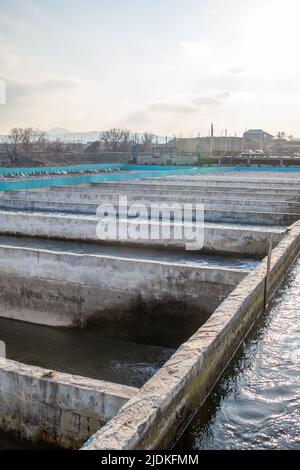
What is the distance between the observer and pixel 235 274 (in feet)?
20.0

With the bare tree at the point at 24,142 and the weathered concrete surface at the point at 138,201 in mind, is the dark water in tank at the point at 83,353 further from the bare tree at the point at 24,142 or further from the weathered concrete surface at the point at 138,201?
the bare tree at the point at 24,142

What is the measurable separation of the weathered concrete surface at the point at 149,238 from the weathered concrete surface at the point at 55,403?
17.1ft

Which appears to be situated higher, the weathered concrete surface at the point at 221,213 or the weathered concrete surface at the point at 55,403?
the weathered concrete surface at the point at 221,213

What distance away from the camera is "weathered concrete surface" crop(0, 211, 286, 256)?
8.39 meters

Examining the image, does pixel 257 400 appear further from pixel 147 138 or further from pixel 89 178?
pixel 147 138

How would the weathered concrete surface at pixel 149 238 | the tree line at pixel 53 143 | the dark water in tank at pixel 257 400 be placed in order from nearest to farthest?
the dark water in tank at pixel 257 400 < the weathered concrete surface at pixel 149 238 < the tree line at pixel 53 143

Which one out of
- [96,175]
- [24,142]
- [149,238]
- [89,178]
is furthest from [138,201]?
[24,142]

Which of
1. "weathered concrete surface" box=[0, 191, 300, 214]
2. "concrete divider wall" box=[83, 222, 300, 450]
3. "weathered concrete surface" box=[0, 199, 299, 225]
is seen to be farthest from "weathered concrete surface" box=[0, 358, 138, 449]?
"weathered concrete surface" box=[0, 191, 300, 214]

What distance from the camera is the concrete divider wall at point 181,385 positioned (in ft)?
8.10

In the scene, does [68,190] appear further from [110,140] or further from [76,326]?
[110,140]

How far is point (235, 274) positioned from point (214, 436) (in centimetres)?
318

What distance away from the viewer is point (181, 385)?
3018 mm

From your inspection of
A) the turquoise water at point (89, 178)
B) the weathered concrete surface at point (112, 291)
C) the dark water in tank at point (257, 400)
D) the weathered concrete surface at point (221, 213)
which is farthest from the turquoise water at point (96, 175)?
the dark water in tank at point (257, 400)

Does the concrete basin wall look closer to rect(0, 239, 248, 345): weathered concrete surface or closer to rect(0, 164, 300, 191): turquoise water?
rect(0, 164, 300, 191): turquoise water
